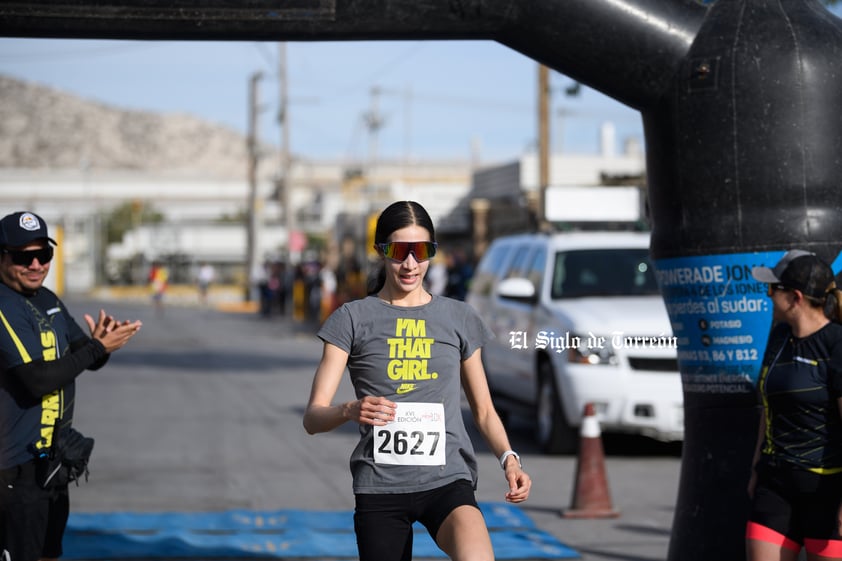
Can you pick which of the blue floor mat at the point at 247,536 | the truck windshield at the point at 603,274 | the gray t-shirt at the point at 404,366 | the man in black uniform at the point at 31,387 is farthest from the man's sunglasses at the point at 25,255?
the truck windshield at the point at 603,274

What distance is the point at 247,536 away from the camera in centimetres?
909

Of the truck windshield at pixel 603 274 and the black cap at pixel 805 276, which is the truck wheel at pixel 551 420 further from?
the black cap at pixel 805 276

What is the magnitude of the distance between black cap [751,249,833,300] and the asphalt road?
3.67 meters

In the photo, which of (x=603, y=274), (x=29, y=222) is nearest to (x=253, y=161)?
(x=603, y=274)

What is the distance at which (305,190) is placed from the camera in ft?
452

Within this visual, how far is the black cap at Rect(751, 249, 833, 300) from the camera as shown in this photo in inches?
209

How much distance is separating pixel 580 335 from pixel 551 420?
3.50 ft

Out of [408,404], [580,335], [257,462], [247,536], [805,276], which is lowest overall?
[257,462]

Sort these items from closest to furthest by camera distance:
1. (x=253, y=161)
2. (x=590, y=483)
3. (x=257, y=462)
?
(x=590, y=483) → (x=257, y=462) → (x=253, y=161)

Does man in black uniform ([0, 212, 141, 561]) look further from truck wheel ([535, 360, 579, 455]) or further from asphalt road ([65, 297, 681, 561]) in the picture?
truck wheel ([535, 360, 579, 455])

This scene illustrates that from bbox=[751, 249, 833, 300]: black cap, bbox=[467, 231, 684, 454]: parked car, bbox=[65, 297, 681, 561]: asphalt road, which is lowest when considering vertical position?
bbox=[65, 297, 681, 561]: asphalt road

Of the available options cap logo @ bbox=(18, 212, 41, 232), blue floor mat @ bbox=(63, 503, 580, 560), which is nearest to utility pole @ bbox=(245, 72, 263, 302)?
blue floor mat @ bbox=(63, 503, 580, 560)

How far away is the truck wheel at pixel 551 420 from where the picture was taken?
12812mm

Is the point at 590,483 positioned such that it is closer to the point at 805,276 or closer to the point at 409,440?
the point at 805,276
